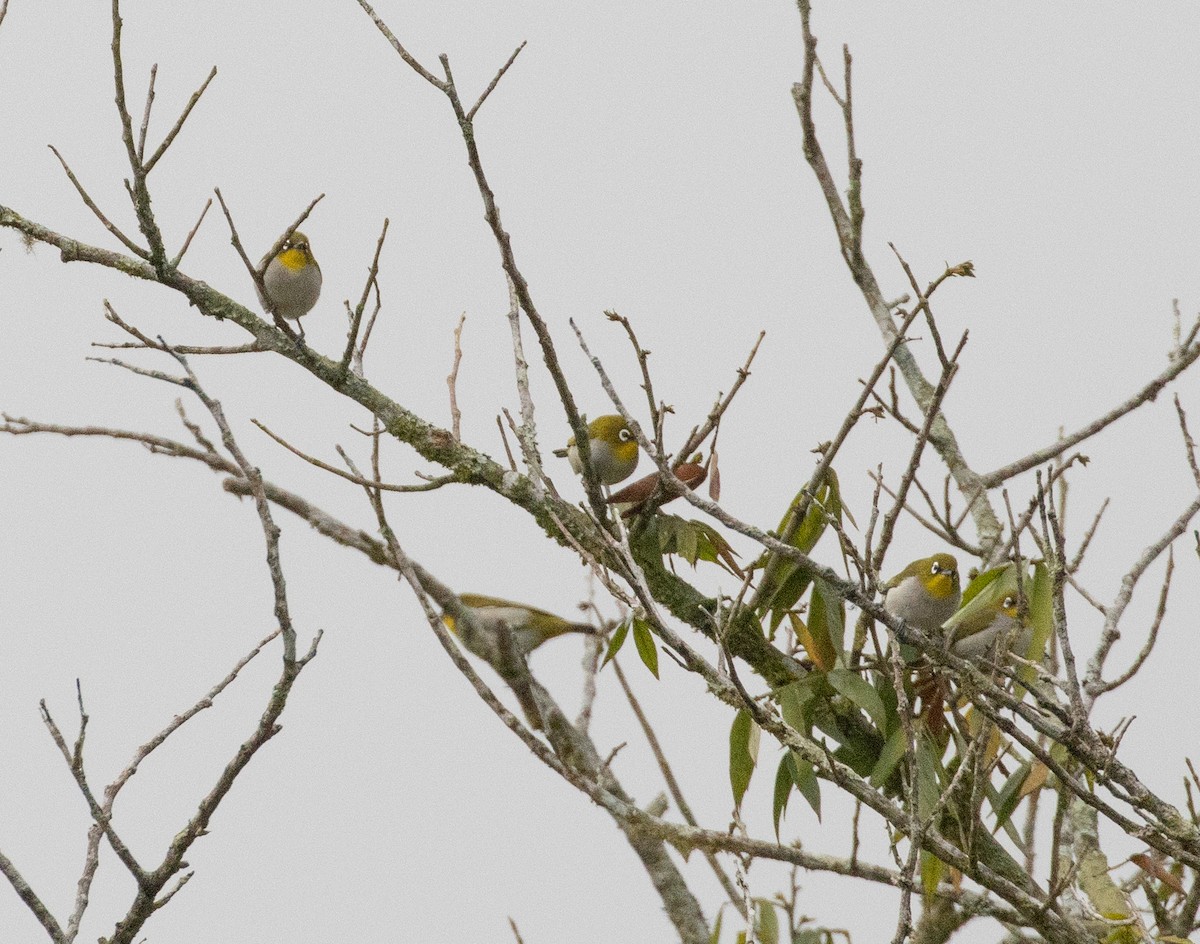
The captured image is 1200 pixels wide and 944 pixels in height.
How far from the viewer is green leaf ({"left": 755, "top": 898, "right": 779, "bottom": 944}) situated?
3.14 meters

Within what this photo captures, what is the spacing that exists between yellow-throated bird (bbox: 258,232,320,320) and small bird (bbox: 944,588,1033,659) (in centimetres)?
231

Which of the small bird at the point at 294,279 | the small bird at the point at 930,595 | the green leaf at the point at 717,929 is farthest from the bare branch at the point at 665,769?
the small bird at the point at 294,279

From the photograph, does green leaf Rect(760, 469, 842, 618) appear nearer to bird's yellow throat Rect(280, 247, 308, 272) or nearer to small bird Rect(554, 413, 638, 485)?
small bird Rect(554, 413, 638, 485)

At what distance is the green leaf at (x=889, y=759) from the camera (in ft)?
9.95

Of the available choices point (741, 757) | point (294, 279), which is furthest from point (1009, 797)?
point (294, 279)

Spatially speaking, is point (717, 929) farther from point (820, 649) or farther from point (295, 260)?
point (295, 260)

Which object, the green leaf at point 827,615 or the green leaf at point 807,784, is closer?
the green leaf at point 807,784

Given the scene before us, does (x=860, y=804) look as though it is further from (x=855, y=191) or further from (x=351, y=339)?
(x=855, y=191)

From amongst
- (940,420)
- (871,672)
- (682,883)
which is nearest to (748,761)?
(871,672)

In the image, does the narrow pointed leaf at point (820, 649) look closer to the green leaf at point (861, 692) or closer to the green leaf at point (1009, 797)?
the green leaf at point (861, 692)

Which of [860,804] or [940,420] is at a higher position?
[940,420]

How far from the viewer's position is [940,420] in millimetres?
4531

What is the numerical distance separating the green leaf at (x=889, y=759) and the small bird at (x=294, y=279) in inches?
92.8

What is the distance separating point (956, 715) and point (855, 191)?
Answer: 5.75 ft
